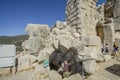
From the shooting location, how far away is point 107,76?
6.56 metres

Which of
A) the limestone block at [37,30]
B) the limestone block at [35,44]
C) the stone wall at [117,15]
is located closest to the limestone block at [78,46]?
the limestone block at [35,44]

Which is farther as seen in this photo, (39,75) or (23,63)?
(23,63)

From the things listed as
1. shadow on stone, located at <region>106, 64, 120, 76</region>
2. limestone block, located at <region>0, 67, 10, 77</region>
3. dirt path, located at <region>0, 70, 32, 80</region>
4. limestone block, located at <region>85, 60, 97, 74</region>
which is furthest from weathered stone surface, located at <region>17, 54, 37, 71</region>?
shadow on stone, located at <region>106, 64, 120, 76</region>

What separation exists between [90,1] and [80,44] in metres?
4.62

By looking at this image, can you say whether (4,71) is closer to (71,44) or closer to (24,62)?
(24,62)

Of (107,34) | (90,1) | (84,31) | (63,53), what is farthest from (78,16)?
(107,34)

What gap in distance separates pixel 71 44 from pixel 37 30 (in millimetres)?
4460

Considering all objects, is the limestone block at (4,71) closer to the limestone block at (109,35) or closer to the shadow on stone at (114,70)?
the shadow on stone at (114,70)

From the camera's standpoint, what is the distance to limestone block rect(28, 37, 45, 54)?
1159 cm

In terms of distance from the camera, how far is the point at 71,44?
28.8 feet

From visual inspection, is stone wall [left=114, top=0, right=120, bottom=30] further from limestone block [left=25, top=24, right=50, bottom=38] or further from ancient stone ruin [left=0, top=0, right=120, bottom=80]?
limestone block [left=25, top=24, right=50, bottom=38]

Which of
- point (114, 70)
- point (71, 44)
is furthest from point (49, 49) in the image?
point (114, 70)

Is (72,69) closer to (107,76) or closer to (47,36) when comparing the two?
(107,76)

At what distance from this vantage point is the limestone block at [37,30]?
1184 cm
